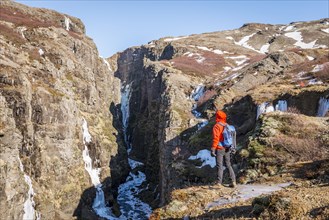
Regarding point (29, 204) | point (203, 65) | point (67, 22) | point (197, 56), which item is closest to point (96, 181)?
point (29, 204)

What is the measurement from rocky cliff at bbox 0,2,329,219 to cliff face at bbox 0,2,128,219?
19 centimetres

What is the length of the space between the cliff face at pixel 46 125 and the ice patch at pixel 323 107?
134 feet

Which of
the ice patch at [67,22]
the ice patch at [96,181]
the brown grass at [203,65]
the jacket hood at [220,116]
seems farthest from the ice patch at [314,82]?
the ice patch at [67,22]

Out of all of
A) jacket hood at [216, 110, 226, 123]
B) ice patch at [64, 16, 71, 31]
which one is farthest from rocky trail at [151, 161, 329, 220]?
ice patch at [64, 16, 71, 31]

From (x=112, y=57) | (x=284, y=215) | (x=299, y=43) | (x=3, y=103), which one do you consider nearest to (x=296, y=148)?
(x=284, y=215)

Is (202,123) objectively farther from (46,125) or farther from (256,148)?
(256,148)

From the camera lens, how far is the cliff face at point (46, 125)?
51.2m

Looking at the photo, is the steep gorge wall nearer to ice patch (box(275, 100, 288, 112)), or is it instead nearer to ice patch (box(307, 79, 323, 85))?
ice patch (box(275, 100, 288, 112))

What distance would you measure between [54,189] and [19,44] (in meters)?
33.3

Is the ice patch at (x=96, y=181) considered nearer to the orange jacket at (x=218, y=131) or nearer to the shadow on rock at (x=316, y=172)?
the shadow on rock at (x=316, y=172)

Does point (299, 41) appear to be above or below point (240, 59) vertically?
above

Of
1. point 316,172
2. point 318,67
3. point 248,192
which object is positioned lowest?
point 248,192

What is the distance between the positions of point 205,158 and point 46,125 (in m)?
32.8

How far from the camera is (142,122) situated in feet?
345
